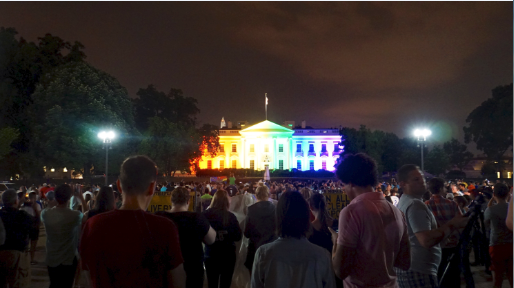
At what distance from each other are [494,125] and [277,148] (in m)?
40.3

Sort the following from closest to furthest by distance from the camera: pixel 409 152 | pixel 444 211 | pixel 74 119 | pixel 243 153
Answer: pixel 444 211
pixel 74 119
pixel 409 152
pixel 243 153

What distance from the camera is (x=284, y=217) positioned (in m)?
3.14

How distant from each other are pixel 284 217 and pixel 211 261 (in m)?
3.19

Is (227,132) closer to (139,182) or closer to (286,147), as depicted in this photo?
(286,147)

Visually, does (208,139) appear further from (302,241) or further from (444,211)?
(302,241)

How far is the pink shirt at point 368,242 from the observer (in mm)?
2996

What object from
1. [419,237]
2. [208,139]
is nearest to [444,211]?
[419,237]

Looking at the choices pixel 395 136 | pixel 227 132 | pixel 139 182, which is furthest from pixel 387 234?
pixel 395 136

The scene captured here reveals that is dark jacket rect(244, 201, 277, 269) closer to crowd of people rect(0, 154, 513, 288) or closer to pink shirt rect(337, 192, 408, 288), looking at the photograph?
crowd of people rect(0, 154, 513, 288)

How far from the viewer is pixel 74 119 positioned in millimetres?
35688

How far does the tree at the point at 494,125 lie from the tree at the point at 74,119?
50285 mm

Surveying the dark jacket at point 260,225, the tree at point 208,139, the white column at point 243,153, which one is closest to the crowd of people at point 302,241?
the dark jacket at point 260,225

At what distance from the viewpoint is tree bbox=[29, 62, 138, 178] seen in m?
34.8

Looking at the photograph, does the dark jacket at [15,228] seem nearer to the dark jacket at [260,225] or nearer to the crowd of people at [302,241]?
the crowd of people at [302,241]
